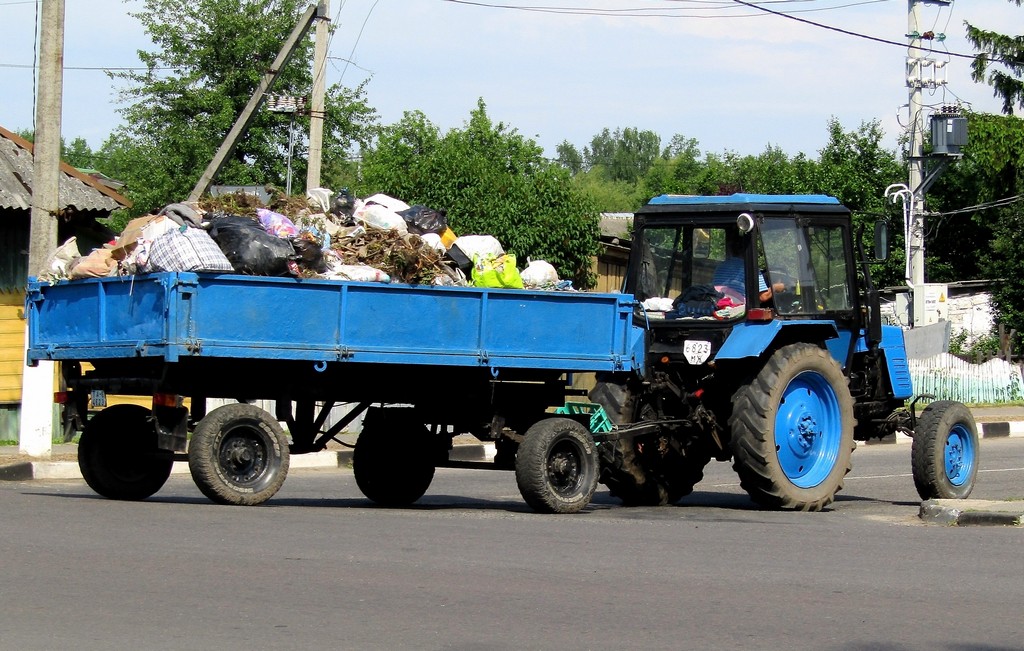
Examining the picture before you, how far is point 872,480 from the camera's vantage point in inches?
641

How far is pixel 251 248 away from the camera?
1040 centimetres

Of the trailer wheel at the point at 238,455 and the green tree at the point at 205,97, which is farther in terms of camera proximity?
the green tree at the point at 205,97

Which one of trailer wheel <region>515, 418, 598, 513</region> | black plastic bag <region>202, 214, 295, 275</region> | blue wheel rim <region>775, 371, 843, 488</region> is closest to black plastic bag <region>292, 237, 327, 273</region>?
black plastic bag <region>202, 214, 295, 275</region>

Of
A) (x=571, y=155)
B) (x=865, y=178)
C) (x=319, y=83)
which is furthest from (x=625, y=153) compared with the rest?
(x=319, y=83)

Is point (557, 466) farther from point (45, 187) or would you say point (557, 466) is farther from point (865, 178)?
point (865, 178)

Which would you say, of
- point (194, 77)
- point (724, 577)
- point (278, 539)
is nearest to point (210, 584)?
point (278, 539)

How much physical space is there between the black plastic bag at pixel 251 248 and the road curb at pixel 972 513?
18.0 ft

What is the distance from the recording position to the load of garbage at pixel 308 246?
10.3 metres

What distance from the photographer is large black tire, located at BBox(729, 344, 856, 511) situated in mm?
11672

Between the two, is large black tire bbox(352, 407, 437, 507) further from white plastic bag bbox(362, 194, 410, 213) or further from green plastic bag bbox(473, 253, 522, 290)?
white plastic bag bbox(362, 194, 410, 213)

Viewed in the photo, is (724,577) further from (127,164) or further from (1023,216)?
(127,164)

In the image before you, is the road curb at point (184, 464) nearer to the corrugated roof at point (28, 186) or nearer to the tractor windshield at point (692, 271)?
the tractor windshield at point (692, 271)

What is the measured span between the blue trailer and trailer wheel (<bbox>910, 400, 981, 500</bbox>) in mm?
2856

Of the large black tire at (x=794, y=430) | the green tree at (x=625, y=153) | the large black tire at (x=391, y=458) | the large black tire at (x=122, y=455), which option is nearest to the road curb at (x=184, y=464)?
the large black tire at (x=391, y=458)
